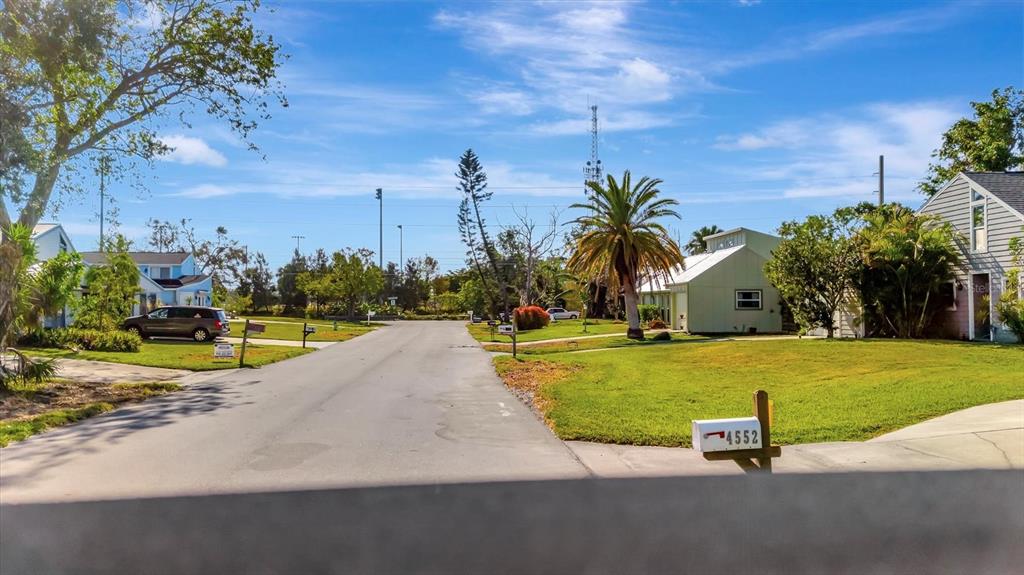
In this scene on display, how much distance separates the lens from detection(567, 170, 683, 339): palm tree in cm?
3092

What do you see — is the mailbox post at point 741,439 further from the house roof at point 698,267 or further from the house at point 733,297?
the house at point 733,297

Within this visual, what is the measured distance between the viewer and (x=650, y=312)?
135ft

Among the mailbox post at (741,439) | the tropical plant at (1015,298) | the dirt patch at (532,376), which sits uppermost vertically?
the tropical plant at (1015,298)

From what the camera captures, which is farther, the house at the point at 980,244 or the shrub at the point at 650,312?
the shrub at the point at 650,312

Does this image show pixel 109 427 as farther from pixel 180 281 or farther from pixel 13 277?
pixel 180 281

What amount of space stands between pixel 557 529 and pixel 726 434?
199 cm

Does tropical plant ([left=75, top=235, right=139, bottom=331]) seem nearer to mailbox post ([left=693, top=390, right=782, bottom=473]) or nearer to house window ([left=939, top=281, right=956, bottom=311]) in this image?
mailbox post ([left=693, top=390, right=782, bottom=473])

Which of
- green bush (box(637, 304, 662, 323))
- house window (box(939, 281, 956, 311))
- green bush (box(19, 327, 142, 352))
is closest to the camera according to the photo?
house window (box(939, 281, 956, 311))

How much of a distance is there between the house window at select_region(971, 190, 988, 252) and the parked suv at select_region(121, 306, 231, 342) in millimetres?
28842

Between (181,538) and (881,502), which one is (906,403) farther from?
(181,538)

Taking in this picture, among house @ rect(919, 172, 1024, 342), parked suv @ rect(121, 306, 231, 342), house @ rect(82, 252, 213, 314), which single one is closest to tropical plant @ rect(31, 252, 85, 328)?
parked suv @ rect(121, 306, 231, 342)

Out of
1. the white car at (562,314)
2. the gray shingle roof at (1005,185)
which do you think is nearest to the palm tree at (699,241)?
the white car at (562,314)

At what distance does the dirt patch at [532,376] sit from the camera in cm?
1366

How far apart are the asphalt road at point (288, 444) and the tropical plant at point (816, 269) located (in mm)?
14674
